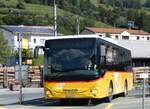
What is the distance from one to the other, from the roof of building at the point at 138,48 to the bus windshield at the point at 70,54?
54547 millimetres

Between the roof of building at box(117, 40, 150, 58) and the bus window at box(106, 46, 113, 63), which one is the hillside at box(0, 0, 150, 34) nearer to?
the roof of building at box(117, 40, 150, 58)

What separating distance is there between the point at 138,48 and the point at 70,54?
6232 cm

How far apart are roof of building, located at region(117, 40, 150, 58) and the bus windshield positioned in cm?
5455

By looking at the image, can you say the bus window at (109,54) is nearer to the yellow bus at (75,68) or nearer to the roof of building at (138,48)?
the yellow bus at (75,68)

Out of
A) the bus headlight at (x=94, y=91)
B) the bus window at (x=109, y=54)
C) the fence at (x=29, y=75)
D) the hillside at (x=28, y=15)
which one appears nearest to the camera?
the bus headlight at (x=94, y=91)

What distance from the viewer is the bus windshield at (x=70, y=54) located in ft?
72.3

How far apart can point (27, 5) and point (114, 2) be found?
38.9 metres

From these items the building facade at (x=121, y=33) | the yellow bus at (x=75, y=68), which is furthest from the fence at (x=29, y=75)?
the building facade at (x=121, y=33)

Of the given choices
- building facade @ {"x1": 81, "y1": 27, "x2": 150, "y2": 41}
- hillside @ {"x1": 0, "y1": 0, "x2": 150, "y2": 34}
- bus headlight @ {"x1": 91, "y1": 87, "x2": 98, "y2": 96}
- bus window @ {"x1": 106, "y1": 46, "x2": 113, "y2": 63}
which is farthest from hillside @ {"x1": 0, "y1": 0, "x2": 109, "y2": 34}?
bus headlight @ {"x1": 91, "y1": 87, "x2": 98, "y2": 96}

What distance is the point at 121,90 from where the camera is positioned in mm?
27328

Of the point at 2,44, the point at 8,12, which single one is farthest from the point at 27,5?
the point at 2,44

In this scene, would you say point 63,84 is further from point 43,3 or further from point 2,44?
point 43,3

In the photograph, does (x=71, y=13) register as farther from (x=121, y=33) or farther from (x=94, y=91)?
(x=94, y=91)

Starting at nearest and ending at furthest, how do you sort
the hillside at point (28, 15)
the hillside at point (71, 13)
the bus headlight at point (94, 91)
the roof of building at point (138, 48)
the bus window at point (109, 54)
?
the bus headlight at point (94, 91)
the bus window at point (109, 54)
the roof of building at point (138, 48)
the hillside at point (28, 15)
the hillside at point (71, 13)
